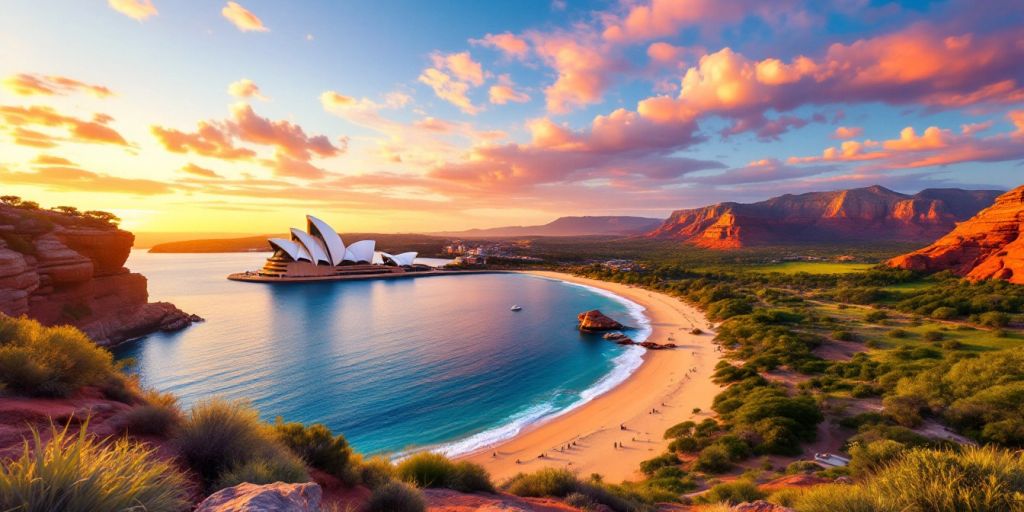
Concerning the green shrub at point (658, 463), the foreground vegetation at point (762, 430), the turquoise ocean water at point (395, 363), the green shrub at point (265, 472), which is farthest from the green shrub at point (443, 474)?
the green shrub at point (658, 463)

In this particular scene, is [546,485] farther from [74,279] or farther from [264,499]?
[74,279]

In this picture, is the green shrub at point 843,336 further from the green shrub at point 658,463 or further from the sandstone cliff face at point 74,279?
the sandstone cliff face at point 74,279

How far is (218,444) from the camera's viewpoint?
7.12m

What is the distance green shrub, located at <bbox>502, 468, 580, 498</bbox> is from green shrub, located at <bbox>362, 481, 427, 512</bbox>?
3.61 meters

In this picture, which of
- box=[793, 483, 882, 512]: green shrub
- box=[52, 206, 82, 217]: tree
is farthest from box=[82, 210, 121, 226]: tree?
box=[793, 483, 882, 512]: green shrub

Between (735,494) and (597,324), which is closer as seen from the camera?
(735,494)

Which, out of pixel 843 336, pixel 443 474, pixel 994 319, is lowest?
pixel 843 336

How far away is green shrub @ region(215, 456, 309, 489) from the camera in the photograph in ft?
19.9

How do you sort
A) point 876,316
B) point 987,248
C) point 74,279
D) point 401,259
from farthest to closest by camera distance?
point 401,259
point 987,248
point 876,316
point 74,279

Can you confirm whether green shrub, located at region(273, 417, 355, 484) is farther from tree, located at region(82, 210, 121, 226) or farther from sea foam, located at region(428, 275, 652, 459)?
tree, located at region(82, 210, 121, 226)

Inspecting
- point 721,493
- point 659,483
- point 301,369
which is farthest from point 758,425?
point 301,369

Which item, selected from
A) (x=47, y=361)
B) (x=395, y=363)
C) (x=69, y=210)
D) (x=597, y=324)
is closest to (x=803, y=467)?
(x=47, y=361)

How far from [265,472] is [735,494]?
37.9 feet

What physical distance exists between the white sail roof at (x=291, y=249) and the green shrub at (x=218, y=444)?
95.4m
